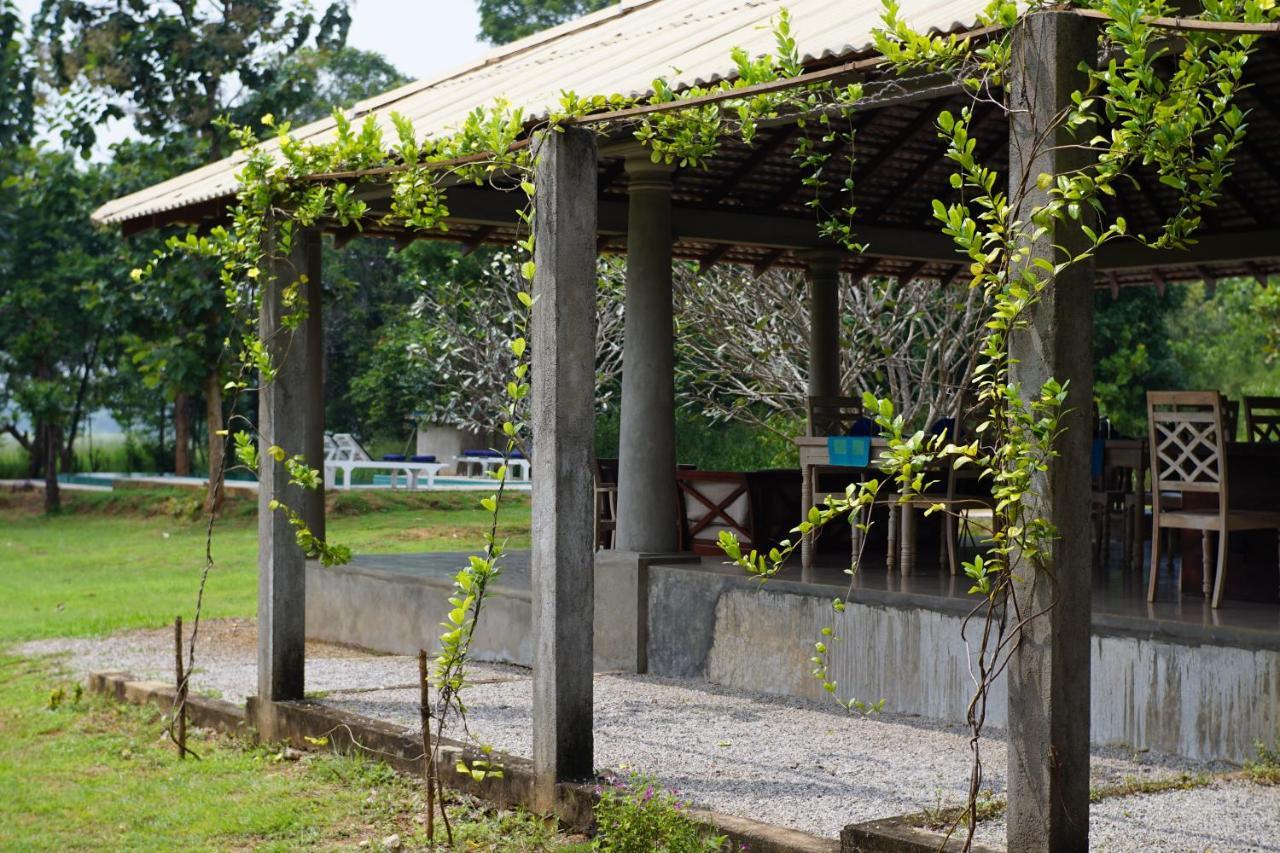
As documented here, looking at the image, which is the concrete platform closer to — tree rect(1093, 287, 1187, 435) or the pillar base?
the pillar base

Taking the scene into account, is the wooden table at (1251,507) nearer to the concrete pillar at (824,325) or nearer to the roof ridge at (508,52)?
the concrete pillar at (824,325)

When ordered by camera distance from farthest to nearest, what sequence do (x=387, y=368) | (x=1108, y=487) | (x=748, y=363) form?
(x=387, y=368)
(x=748, y=363)
(x=1108, y=487)

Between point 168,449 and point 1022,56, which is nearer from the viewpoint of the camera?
point 1022,56

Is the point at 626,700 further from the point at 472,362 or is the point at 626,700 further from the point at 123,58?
the point at 123,58

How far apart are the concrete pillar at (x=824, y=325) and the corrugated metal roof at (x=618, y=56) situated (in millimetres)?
2403

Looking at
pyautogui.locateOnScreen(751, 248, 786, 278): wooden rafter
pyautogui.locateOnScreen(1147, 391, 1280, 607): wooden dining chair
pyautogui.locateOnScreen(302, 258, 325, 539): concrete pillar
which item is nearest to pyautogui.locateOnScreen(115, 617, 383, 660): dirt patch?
pyautogui.locateOnScreen(302, 258, 325, 539): concrete pillar

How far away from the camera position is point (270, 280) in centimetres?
722

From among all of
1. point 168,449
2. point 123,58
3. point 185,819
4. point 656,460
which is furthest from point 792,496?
point 168,449

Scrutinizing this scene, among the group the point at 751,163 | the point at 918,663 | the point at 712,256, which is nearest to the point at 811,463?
the point at 918,663

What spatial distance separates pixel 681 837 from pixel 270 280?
3.63m

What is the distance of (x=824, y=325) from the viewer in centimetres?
1151

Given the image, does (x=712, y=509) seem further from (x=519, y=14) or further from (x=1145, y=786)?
(x=519, y=14)

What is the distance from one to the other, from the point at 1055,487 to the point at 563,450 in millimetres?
2051

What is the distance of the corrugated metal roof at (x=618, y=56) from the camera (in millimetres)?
5746
